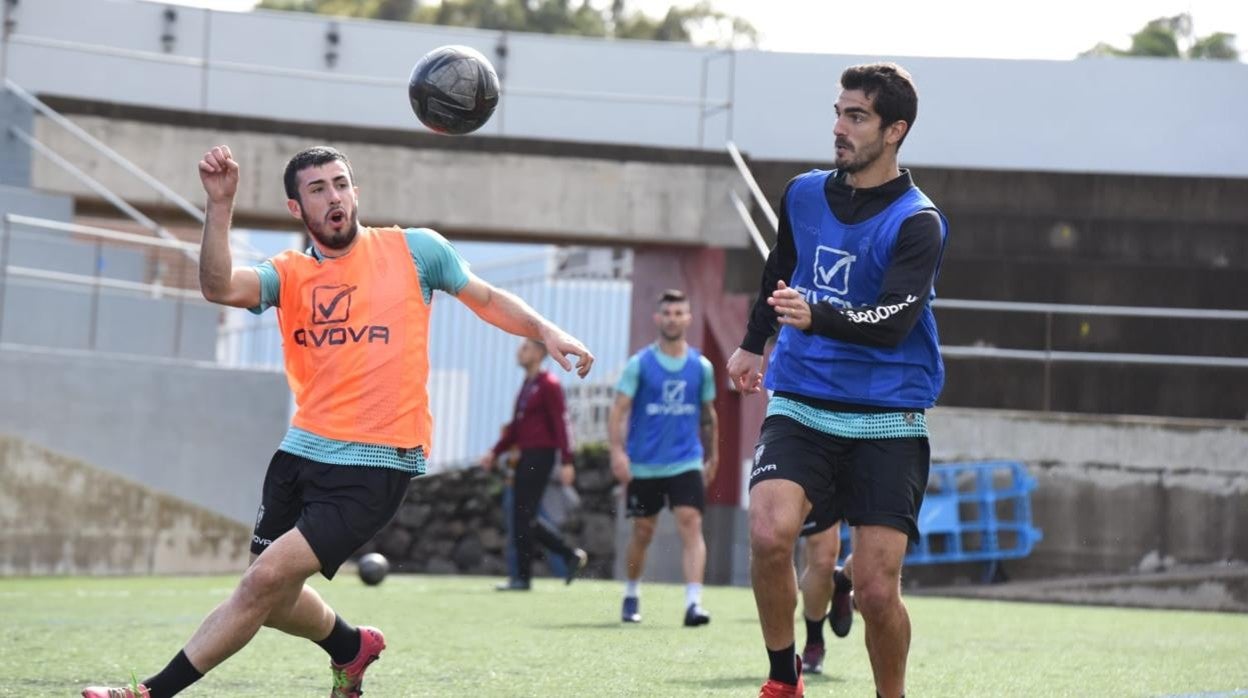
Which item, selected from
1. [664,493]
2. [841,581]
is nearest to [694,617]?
[664,493]

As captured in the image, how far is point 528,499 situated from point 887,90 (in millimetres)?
10650

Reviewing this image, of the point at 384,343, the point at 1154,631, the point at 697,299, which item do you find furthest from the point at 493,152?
the point at 384,343

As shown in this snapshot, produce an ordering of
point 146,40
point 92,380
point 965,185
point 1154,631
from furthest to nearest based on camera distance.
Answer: point 146,40 → point 965,185 → point 92,380 → point 1154,631

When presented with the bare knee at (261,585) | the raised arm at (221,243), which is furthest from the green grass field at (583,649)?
the raised arm at (221,243)

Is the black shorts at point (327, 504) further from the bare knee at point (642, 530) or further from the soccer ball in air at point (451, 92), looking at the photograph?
the bare knee at point (642, 530)

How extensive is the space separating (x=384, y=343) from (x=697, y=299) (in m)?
14.4

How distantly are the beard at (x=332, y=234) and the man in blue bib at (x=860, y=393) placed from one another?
56.9 inches

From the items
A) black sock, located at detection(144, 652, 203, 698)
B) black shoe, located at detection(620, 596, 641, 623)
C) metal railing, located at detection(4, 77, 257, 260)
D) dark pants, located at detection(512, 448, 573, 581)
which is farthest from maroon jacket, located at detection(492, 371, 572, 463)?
black sock, located at detection(144, 652, 203, 698)

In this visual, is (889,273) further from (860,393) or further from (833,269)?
(860,393)

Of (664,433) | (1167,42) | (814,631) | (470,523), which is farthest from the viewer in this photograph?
(1167,42)

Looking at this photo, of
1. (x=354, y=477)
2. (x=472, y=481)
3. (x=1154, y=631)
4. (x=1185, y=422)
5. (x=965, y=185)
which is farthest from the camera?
(x=472, y=481)

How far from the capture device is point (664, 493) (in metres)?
12.7

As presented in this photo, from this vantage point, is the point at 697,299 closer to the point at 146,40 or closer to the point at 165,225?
the point at 165,225

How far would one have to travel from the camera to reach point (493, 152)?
66.6 feet
